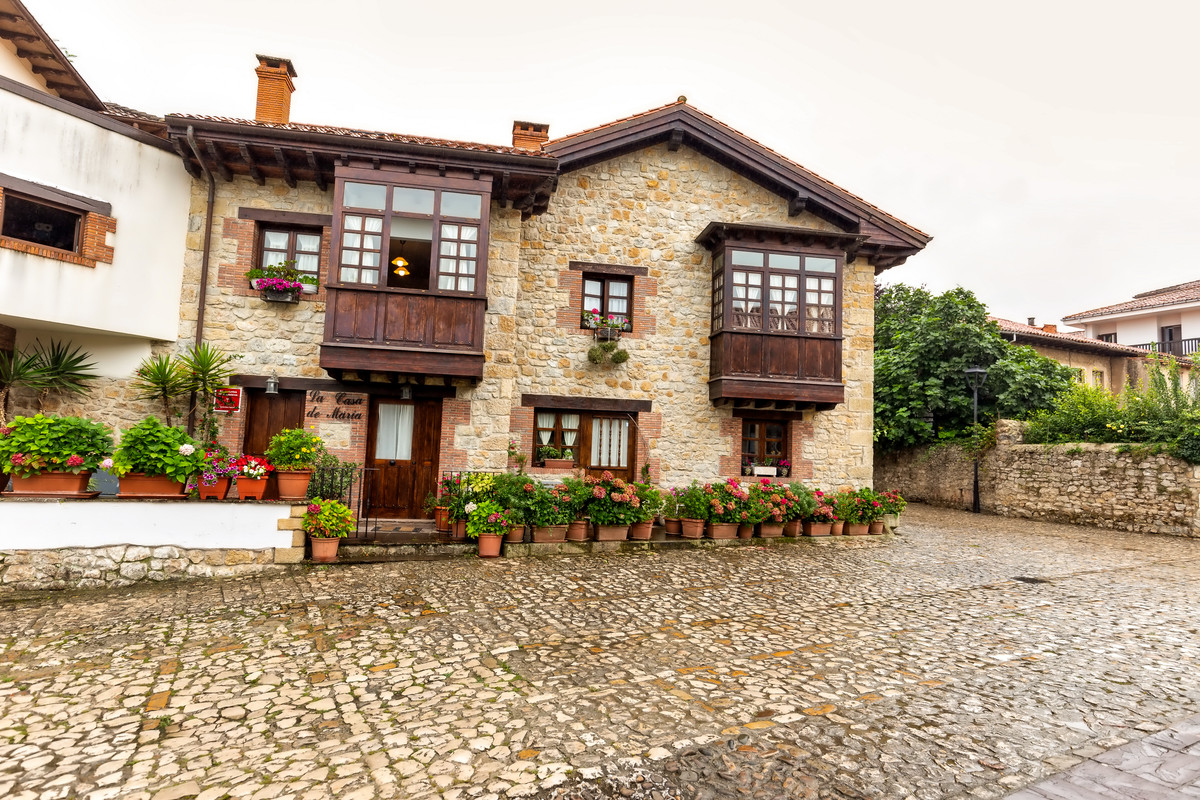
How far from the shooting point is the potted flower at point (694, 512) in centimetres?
1078

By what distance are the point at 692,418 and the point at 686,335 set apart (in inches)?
65.4

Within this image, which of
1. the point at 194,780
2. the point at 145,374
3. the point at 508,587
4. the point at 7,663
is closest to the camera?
the point at 194,780

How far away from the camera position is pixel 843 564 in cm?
936

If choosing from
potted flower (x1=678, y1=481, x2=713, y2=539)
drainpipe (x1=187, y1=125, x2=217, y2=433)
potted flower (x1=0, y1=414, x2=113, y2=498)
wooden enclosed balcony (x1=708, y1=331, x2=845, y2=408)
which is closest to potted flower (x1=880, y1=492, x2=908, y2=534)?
wooden enclosed balcony (x1=708, y1=331, x2=845, y2=408)

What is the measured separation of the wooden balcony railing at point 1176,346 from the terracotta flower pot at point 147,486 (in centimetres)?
3431

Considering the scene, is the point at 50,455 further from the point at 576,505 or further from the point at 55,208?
the point at 576,505

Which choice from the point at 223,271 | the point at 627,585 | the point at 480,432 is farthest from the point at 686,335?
the point at 223,271

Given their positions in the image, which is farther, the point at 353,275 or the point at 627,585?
the point at 353,275

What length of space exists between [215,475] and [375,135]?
582 cm

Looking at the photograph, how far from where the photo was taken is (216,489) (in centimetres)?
788

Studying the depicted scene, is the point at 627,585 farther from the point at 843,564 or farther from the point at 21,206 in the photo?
the point at 21,206

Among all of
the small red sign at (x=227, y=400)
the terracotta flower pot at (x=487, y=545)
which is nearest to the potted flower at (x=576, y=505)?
the terracotta flower pot at (x=487, y=545)

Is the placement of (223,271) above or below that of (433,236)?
below

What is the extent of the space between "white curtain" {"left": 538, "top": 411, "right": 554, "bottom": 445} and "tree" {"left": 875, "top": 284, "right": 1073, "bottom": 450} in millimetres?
12905
